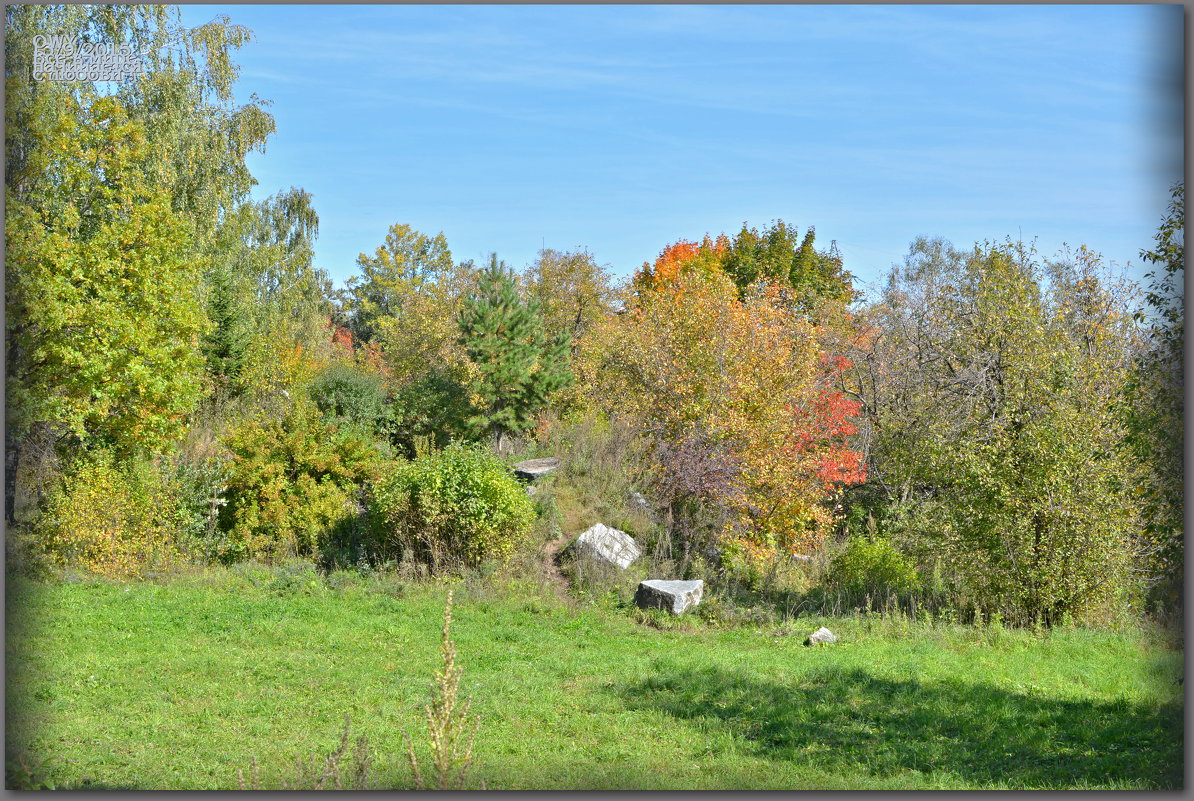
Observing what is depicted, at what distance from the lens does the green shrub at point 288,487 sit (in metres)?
13.3

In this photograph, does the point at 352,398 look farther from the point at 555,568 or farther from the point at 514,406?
the point at 555,568

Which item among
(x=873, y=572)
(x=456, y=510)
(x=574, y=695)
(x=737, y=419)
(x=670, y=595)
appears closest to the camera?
(x=574, y=695)

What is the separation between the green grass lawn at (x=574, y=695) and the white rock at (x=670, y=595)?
1.59ft

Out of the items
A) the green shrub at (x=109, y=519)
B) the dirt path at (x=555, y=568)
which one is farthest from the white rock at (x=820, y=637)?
the green shrub at (x=109, y=519)

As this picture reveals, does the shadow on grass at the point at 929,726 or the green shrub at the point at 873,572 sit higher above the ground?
the green shrub at the point at 873,572

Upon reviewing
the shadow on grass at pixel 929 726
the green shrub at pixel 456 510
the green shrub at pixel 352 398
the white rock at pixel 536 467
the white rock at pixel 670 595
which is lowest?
the shadow on grass at pixel 929 726

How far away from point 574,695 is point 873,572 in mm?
6576

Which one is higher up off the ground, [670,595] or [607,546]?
[607,546]

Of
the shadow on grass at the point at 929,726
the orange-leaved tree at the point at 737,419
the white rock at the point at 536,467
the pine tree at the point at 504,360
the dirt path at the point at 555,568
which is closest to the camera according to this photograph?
the shadow on grass at the point at 929,726

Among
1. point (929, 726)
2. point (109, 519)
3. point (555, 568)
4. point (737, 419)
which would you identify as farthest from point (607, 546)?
point (929, 726)

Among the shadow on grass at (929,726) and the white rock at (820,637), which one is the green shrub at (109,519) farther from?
the white rock at (820,637)

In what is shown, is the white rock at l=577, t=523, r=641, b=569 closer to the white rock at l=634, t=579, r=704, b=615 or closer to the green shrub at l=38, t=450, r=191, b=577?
the white rock at l=634, t=579, r=704, b=615

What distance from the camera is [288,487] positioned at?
13.6m

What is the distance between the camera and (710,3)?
534 cm
